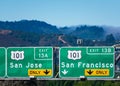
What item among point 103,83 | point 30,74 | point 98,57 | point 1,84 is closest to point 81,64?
point 98,57

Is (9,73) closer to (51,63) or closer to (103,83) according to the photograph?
(51,63)

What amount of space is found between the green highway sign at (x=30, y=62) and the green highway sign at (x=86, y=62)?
2.64 feet

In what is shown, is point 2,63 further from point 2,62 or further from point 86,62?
point 86,62

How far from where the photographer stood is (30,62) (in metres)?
32.4

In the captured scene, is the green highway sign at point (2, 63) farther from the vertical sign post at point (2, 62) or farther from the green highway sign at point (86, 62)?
the green highway sign at point (86, 62)

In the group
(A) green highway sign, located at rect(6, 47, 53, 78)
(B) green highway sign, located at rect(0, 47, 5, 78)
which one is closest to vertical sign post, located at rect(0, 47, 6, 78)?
(B) green highway sign, located at rect(0, 47, 5, 78)

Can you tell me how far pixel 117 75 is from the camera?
107ft

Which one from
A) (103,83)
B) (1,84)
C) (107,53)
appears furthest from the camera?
(103,83)

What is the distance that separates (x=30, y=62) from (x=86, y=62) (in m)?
3.54

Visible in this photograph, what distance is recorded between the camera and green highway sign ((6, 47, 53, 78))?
3186 cm

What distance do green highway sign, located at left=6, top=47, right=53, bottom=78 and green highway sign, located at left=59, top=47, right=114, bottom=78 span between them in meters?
0.80

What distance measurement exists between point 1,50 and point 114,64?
727 centimetres

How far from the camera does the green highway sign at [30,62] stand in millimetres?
31859

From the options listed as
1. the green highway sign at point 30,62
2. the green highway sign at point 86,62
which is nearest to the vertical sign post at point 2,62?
the green highway sign at point 30,62
